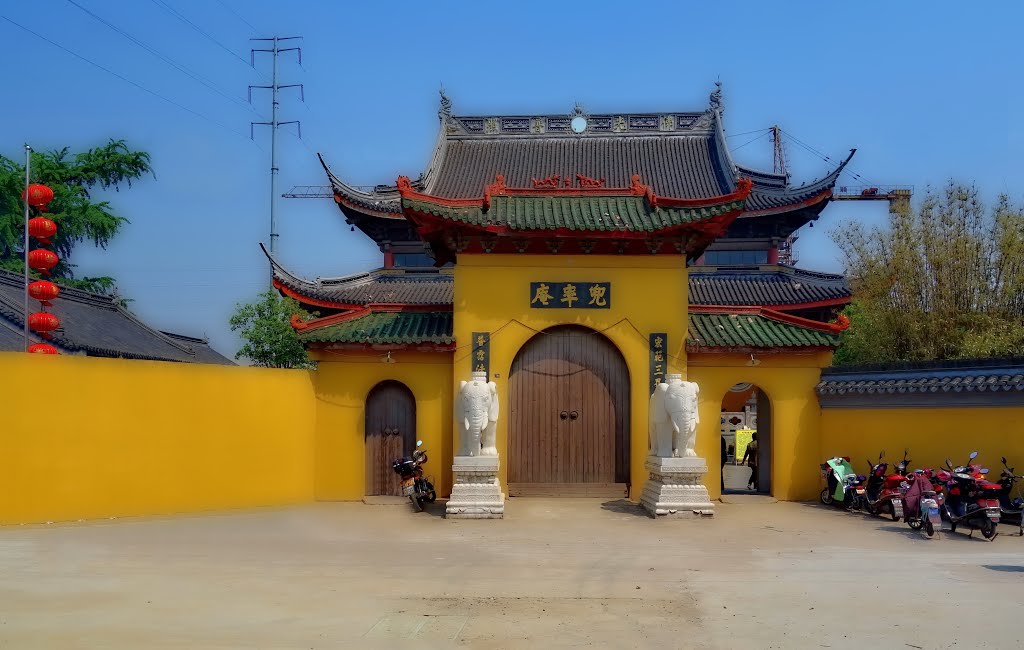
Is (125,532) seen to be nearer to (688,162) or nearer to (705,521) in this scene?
(705,521)

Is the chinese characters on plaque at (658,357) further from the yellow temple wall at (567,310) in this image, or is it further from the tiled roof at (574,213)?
the tiled roof at (574,213)

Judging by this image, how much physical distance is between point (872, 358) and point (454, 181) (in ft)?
31.0

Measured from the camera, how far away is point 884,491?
34.4 ft

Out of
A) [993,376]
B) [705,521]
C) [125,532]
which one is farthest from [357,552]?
[993,376]

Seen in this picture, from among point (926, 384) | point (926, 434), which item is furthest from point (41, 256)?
point (926, 434)

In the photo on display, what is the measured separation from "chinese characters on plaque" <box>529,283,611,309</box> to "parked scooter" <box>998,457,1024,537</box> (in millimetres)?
5083

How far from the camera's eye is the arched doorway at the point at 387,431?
1208cm

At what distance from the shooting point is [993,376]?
10406mm

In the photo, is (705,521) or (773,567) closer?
(773,567)

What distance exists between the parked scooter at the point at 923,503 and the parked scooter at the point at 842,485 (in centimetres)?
125

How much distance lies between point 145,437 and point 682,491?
6.53 meters

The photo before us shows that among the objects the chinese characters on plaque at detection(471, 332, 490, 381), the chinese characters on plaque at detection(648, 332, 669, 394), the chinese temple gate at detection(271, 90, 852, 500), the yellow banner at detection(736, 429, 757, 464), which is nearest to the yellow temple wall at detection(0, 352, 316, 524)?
the chinese temple gate at detection(271, 90, 852, 500)

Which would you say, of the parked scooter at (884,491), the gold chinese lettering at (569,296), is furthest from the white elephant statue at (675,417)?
the parked scooter at (884,491)

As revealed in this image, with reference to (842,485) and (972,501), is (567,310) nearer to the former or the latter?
(842,485)
